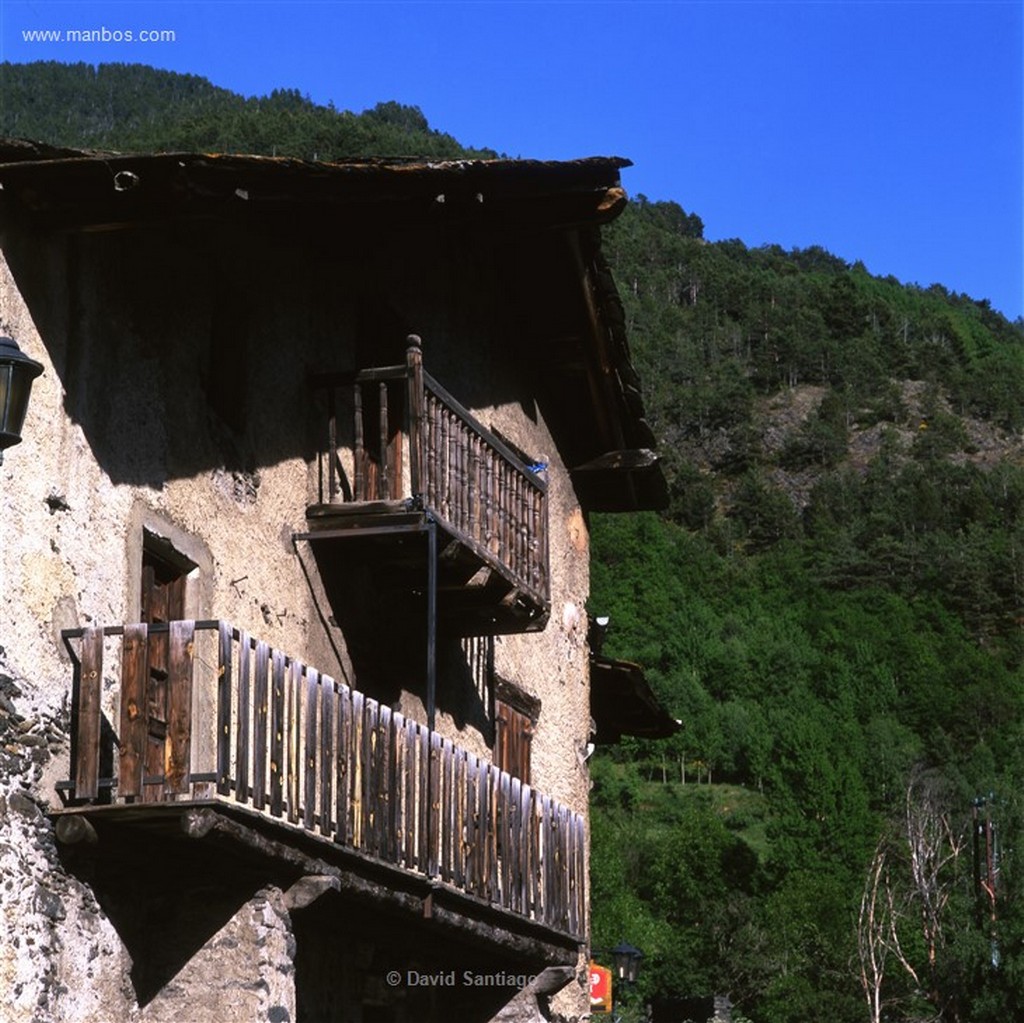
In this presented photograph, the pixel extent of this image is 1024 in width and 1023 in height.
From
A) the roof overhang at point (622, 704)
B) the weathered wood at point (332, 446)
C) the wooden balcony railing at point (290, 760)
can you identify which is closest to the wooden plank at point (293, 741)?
the wooden balcony railing at point (290, 760)

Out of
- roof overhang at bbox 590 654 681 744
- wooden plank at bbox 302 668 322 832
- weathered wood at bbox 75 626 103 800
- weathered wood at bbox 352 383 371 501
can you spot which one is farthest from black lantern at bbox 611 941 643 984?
weathered wood at bbox 75 626 103 800

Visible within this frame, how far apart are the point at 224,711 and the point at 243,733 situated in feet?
0.97

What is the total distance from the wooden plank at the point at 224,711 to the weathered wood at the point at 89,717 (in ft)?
2.08

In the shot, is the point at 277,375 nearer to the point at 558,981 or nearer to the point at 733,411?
the point at 558,981

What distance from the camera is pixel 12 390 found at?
8.37 metres

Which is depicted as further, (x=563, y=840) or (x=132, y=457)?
(x=563, y=840)

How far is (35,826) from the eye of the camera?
34.7 feet

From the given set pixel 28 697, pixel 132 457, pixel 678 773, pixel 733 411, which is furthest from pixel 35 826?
pixel 733 411

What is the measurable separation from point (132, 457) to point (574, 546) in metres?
9.19

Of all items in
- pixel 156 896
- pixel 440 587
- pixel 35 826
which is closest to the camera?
pixel 35 826

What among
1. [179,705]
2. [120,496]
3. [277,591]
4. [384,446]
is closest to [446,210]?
[384,446]

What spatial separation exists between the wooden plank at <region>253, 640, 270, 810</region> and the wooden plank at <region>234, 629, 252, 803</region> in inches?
3.0

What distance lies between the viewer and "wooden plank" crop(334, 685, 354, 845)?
12.1 meters

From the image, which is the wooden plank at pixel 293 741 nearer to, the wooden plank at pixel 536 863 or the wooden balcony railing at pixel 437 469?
the wooden balcony railing at pixel 437 469
